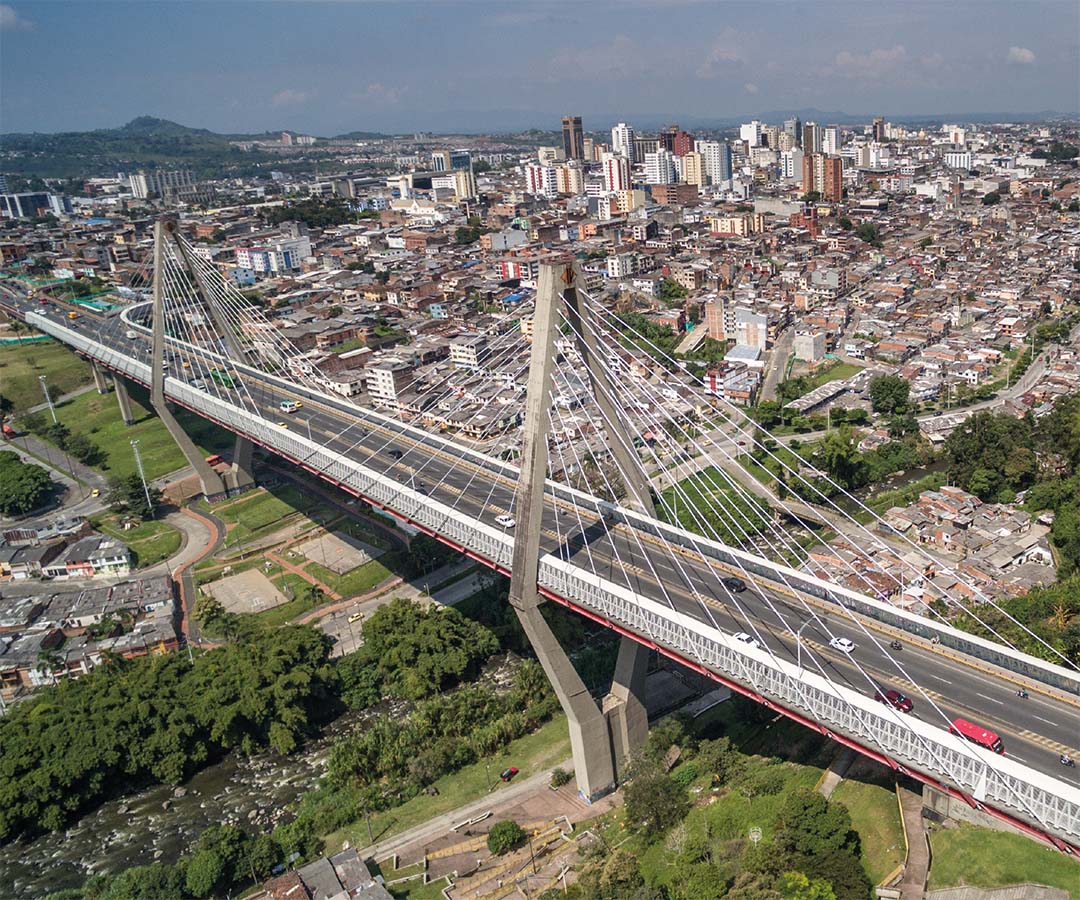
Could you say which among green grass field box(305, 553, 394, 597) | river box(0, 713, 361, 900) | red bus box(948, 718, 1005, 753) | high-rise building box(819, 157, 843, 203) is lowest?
river box(0, 713, 361, 900)

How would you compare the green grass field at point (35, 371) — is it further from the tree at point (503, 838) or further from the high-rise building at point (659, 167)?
the high-rise building at point (659, 167)

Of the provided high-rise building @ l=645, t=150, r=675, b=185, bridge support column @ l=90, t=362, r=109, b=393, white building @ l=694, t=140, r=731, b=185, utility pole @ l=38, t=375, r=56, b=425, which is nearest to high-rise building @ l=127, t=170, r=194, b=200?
high-rise building @ l=645, t=150, r=675, b=185

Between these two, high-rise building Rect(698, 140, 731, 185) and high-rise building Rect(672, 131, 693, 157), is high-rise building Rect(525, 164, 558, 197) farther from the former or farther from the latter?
high-rise building Rect(698, 140, 731, 185)

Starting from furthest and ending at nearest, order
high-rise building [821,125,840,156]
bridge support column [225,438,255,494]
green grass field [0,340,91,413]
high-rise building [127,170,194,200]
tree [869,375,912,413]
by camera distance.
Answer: high-rise building [821,125,840,156], high-rise building [127,170,194,200], green grass field [0,340,91,413], tree [869,375,912,413], bridge support column [225,438,255,494]

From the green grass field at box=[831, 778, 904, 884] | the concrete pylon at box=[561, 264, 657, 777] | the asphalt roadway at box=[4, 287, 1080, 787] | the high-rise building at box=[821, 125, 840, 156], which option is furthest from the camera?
the high-rise building at box=[821, 125, 840, 156]

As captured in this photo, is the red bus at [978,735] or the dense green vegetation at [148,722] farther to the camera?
the dense green vegetation at [148,722]

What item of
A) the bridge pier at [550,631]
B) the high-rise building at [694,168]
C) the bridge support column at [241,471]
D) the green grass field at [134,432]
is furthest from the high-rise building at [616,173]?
the bridge pier at [550,631]

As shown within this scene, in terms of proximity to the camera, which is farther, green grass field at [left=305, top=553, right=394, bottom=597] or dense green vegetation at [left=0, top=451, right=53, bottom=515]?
dense green vegetation at [left=0, top=451, right=53, bottom=515]

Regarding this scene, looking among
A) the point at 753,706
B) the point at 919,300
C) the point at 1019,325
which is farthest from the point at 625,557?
the point at 919,300
